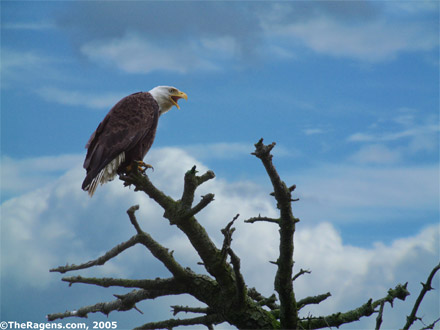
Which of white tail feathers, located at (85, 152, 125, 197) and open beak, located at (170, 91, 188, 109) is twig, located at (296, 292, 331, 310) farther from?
open beak, located at (170, 91, 188, 109)

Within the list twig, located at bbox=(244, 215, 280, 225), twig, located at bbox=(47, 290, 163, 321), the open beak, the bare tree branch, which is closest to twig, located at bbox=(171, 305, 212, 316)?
twig, located at bbox=(47, 290, 163, 321)

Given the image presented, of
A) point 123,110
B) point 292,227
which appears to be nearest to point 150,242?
point 292,227

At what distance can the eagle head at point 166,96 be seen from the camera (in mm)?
10164

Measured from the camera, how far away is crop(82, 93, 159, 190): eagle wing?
7.87 meters

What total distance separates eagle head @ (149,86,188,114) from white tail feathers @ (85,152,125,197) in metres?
2.32

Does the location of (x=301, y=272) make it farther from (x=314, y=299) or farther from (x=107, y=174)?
(x=107, y=174)

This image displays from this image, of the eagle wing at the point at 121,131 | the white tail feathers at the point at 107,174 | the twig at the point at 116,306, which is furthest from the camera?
the white tail feathers at the point at 107,174

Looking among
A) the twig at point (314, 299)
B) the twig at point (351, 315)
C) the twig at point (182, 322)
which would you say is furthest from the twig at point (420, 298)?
the twig at point (182, 322)

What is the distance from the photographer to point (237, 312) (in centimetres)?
683

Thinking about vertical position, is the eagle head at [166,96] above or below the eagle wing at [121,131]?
above

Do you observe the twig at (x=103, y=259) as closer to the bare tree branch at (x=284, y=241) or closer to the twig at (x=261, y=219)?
the twig at (x=261, y=219)

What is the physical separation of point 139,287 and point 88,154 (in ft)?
8.39

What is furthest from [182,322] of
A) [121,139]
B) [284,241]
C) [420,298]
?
[420,298]

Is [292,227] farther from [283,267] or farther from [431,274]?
[431,274]
